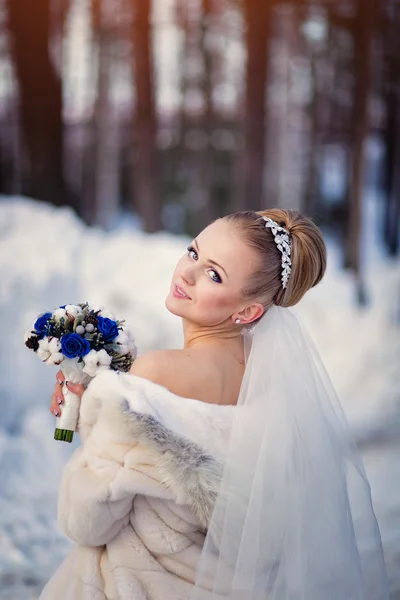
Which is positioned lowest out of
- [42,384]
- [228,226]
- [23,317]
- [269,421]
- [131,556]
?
[42,384]

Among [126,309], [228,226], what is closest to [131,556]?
[228,226]

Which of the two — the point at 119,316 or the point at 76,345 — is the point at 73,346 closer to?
the point at 76,345

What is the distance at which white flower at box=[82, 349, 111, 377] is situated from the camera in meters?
1.47

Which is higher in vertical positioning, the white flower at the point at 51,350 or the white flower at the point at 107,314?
the white flower at the point at 107,314

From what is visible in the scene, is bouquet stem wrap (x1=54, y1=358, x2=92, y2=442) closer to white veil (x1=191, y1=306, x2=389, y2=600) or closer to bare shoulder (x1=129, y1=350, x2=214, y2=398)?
bare shoulder (x1=129, y1=350, x2=214, y2=398)

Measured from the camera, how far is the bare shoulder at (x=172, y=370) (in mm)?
1421

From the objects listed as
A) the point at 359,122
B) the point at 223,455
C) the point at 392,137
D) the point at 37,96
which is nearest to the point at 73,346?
the point at 223,455

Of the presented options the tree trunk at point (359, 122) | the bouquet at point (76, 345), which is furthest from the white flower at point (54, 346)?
the tree trunk at point (359, 122)

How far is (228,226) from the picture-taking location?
1.57 m

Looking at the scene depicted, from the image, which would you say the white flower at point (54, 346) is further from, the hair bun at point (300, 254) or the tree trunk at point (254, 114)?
the tree trunk at point (254, 114)

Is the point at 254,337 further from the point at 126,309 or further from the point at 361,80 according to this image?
the point at 361,80

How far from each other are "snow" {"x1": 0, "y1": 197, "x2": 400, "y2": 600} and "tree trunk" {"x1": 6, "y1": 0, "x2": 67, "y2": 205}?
213mm

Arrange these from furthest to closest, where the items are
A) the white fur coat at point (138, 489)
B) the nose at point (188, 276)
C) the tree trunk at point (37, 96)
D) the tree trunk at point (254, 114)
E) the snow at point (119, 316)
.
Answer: the tree trunk at point (254, 114) → the tree trunk at point (37, 96) → the snow at point (119, 316) → the nose at point (188, 276) → the white fur coat at point (138, 489)

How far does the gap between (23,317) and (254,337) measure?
2864 millimetres
